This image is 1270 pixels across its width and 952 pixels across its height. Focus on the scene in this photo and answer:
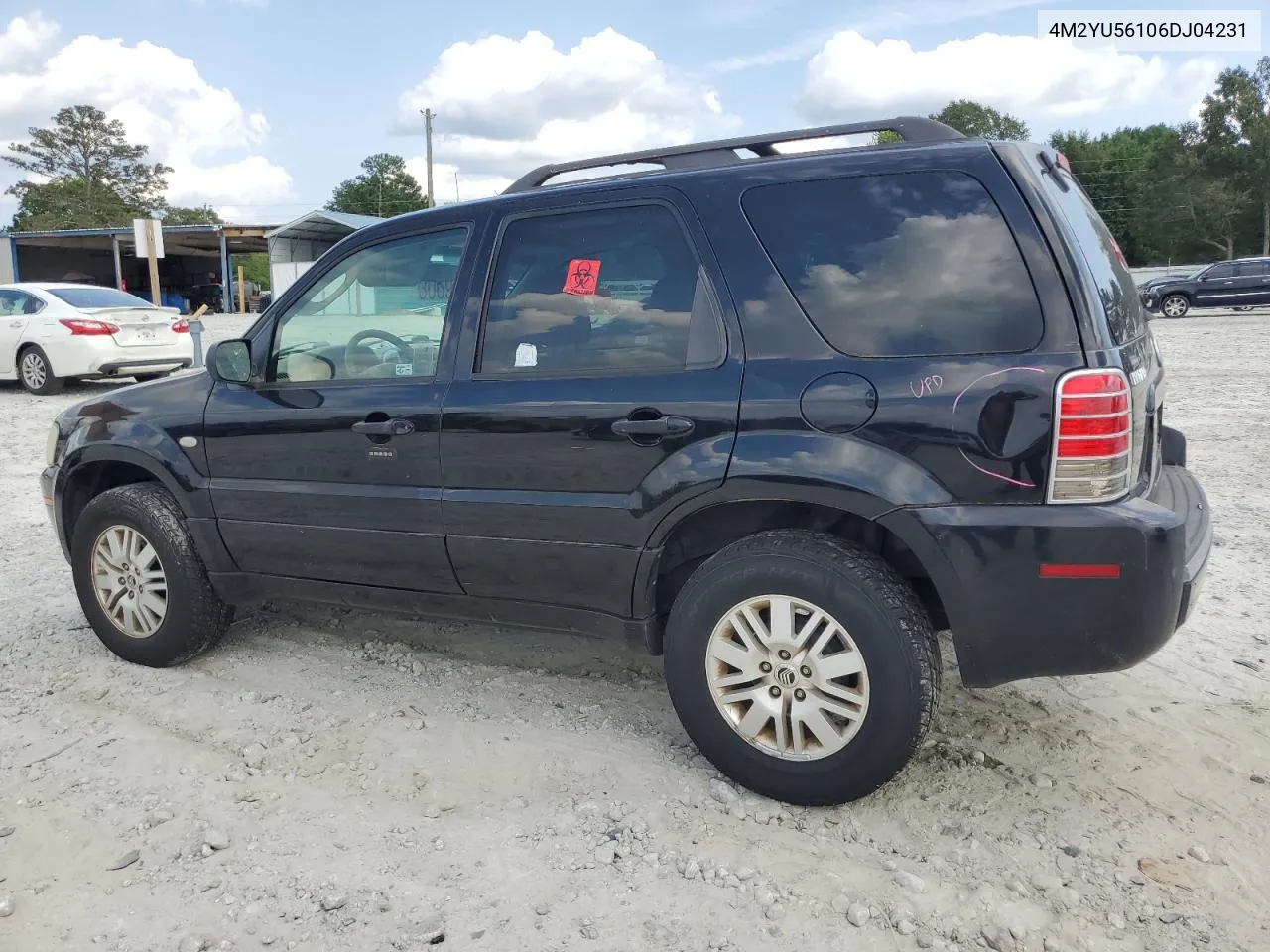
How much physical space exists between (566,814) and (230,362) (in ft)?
6.95

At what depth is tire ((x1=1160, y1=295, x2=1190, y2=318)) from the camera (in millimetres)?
24047

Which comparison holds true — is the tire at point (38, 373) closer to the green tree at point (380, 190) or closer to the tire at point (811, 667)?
the tire at point (811, 667)

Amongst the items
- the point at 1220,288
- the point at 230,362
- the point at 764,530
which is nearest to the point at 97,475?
the point at 230,362

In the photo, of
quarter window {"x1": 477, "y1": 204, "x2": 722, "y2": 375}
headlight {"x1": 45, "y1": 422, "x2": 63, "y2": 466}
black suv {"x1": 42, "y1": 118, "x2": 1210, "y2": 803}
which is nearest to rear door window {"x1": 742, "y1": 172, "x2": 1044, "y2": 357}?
black suv {"x1": 42, "y1": 118, "x2": 1210, "y2": 803}

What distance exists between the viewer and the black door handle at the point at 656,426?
3.01 m

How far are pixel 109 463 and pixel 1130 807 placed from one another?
414cm

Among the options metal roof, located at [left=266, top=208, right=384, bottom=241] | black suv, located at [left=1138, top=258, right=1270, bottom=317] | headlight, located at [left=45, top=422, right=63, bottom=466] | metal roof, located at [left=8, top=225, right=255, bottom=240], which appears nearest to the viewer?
headlight, located at [left=45, top=422, right=63, bottom=466]

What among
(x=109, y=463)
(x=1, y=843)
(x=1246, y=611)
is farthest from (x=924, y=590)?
(x=109, y=463)

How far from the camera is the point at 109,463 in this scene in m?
4.43

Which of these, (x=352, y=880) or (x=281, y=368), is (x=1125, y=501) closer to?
(x=352, y=880)

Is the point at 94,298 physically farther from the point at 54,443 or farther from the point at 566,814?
the point at 566,814

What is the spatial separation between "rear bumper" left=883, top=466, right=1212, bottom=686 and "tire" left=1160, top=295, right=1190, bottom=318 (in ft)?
80.0

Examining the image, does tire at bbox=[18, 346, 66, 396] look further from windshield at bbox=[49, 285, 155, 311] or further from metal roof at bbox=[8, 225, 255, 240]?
metal roof at bbox=[8, 225, 255, 240]

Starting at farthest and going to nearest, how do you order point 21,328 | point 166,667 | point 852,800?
point 21,328 < point 166,667 < point 852,800
